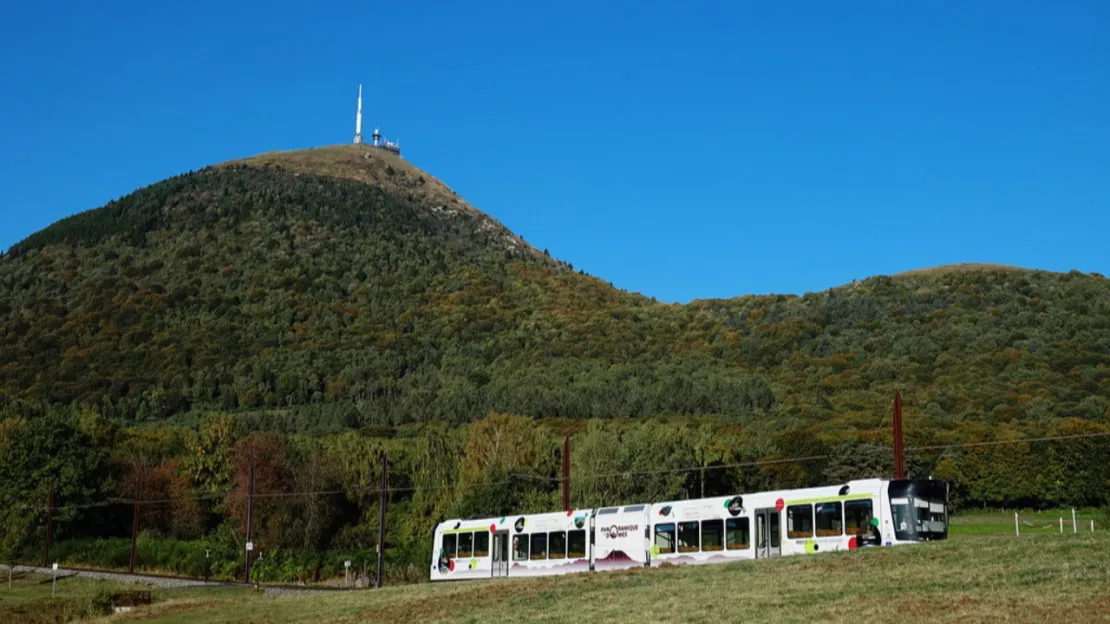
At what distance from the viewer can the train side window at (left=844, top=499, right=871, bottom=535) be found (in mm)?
37875

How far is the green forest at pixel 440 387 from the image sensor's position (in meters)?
79.8

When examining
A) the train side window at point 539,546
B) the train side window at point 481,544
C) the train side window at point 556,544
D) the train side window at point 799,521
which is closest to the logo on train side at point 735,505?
the train side window at point 799,521

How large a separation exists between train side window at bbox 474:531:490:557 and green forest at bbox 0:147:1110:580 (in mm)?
12319

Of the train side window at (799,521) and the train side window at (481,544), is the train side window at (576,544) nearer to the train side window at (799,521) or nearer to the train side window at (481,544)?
the train side window at (481,544)

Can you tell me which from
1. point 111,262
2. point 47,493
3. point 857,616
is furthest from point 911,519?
point 111,262

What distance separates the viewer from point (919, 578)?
27.3 meters

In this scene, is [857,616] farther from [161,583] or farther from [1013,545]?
[161,583]

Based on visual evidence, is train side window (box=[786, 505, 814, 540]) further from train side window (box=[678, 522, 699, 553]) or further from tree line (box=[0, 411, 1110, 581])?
tree line (box=[0, 411, 1110, 581])

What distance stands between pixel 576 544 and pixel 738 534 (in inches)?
343

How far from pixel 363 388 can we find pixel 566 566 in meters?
102

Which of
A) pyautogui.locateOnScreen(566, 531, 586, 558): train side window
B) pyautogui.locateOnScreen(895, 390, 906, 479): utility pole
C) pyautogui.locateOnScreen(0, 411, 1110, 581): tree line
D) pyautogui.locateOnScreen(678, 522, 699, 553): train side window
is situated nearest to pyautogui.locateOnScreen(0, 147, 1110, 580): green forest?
pyautogui.locateOnScreen(0, 411, 1110, 581): tree line

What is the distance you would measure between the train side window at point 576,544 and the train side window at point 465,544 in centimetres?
645

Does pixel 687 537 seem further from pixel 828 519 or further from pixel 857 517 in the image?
pixel 857 517

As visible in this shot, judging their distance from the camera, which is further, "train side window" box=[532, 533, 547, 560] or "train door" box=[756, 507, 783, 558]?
"train side window" box=[532, 533, 547, 560]
